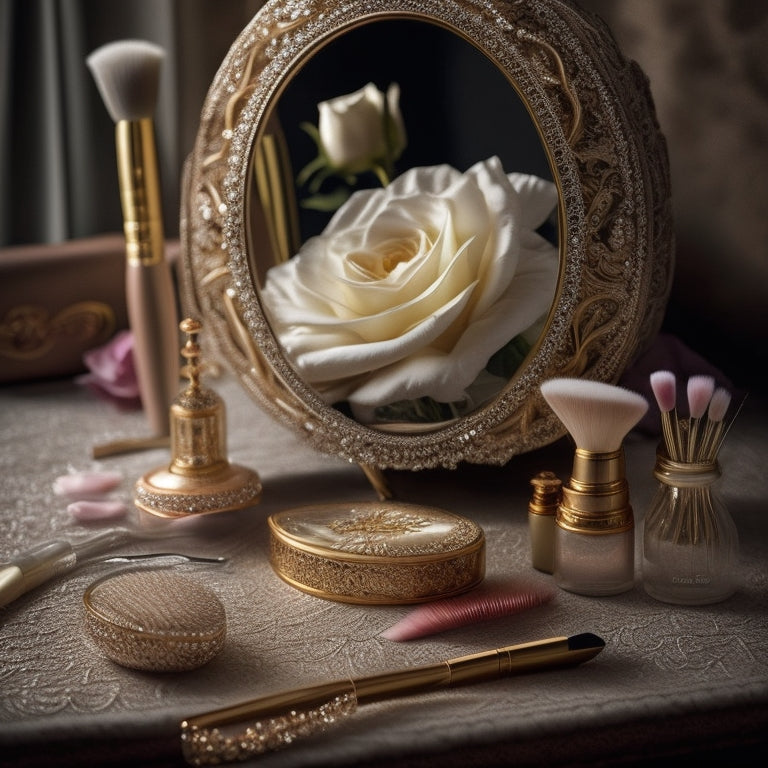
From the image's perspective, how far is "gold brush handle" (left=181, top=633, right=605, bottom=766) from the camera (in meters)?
0.50

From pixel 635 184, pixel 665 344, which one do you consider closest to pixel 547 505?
pixel 635 184

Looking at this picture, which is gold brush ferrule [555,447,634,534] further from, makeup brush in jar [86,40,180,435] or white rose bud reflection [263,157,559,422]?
makeup brush in jar [86,40,180,435]

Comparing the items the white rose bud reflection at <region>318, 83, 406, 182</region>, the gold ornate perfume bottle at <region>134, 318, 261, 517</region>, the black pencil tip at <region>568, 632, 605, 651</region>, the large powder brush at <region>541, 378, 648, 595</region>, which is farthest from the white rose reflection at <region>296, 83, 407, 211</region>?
the black pencil tip at <region>568, 632, 605, 651</region>

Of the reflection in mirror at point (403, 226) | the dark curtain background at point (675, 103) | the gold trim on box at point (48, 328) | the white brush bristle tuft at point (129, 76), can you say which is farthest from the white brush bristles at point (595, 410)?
the gold trim on box at point (48, 328)

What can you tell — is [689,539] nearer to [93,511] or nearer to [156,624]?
[156,624]

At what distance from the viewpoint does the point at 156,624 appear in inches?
22.0

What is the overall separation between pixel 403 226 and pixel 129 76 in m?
0.29

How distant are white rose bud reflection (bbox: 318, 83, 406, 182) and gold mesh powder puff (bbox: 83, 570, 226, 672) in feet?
1.15

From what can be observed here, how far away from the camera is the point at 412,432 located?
75cm

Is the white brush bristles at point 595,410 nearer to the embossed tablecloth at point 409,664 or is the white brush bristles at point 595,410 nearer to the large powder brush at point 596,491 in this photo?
the large powder brush at point 596,491

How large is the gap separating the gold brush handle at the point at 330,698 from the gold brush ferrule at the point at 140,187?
0.50m

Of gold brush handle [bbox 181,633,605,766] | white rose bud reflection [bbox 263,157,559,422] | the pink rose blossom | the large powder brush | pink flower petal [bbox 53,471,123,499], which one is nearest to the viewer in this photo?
gold brush handle [bbox 181,633,605,766]

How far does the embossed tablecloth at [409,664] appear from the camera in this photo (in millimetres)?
517

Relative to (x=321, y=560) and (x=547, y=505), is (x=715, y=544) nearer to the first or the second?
(x=547, y=505)
